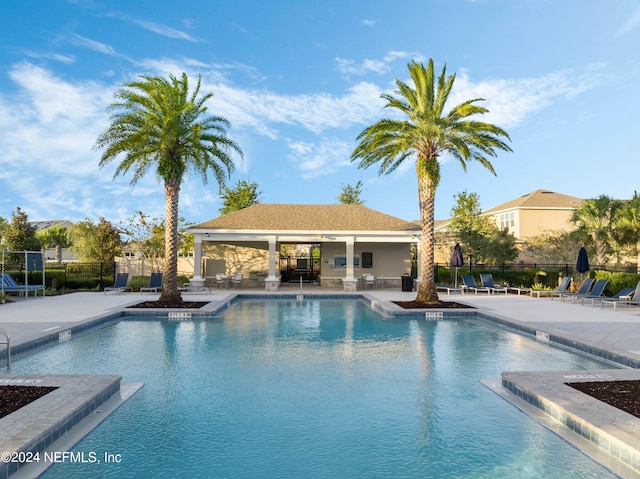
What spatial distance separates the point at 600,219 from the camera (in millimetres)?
29688

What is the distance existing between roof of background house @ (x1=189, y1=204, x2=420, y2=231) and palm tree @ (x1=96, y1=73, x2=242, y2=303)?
28.6 feet

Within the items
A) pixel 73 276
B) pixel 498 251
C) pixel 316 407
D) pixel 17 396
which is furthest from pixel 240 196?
pixel 316 407

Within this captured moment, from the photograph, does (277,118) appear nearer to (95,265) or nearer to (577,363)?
(95,265)

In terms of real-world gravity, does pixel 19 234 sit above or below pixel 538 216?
below

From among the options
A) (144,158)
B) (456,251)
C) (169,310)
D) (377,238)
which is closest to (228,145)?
(144,158)

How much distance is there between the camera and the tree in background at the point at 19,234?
4522cm

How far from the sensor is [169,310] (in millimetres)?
16672

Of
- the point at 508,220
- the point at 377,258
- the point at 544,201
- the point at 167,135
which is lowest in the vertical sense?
the point at 377,258

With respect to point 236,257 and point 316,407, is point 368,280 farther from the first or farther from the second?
point 316,407

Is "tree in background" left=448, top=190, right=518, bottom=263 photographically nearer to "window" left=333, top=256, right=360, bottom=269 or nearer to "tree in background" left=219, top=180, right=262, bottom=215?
"window" left=333, top=256, right=360, bottom=269

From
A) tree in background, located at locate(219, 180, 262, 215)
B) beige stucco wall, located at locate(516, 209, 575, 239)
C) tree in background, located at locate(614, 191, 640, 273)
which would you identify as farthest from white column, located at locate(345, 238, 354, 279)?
beige stucco wall, located at locate(516, 209, 575, 239)

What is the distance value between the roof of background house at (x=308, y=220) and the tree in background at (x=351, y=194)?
28.5 meters

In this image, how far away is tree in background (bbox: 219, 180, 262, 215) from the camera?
53344 millimetres

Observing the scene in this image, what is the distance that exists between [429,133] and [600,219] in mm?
18110
